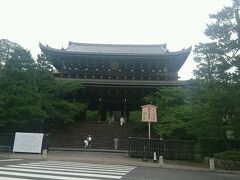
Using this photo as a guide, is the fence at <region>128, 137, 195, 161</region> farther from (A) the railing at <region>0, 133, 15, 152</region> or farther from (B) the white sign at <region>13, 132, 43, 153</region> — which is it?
(A) the railing at <region>0, 133, 15, 152</region>

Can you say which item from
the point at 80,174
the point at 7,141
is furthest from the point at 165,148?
the point at 80,174

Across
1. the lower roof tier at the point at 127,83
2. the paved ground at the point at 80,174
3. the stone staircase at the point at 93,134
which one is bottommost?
the paved ground at the point at 80,174

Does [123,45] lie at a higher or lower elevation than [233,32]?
higher

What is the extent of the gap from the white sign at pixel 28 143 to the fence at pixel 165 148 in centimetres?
657

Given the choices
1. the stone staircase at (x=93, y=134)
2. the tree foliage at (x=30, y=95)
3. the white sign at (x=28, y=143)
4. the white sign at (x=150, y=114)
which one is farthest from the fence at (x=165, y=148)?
the tree foliage at (x=30, y=95)

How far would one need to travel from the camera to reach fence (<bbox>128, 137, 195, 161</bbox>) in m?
24.0

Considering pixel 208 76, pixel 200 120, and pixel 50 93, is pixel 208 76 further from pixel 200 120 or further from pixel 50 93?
pixel 50 93

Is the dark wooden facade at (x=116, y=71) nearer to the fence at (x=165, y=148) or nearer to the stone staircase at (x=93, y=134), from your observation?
the stone staircase at (x=93, y=134)

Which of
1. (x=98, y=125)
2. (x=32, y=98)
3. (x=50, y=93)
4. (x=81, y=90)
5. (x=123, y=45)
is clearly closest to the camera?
(x=32, y=98)

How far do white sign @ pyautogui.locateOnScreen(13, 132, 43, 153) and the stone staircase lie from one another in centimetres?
841

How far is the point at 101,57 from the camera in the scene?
134ft

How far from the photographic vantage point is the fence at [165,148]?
24.0m

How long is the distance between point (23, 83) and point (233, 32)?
16356 mm

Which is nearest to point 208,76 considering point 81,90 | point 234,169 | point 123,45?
point 234,169
